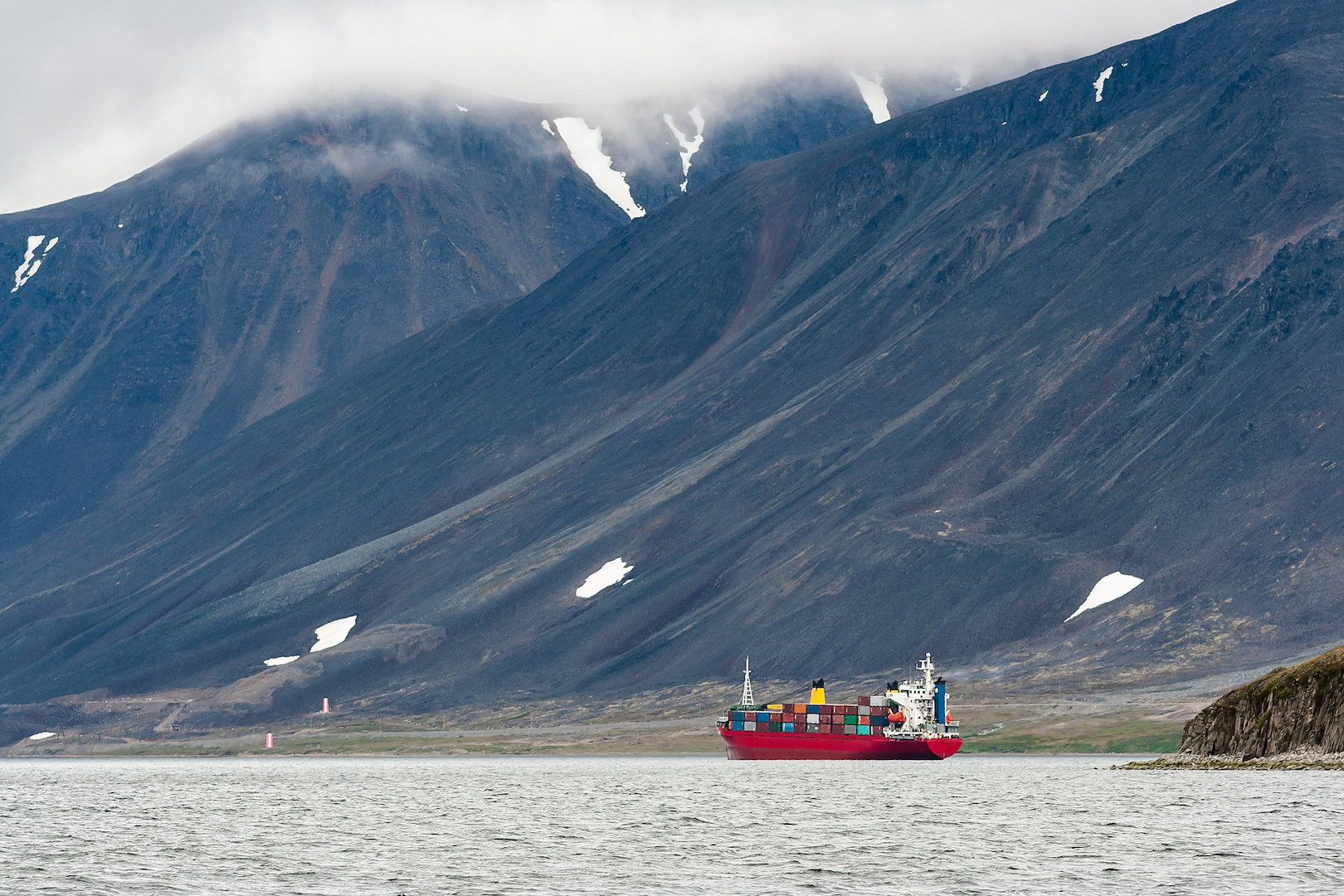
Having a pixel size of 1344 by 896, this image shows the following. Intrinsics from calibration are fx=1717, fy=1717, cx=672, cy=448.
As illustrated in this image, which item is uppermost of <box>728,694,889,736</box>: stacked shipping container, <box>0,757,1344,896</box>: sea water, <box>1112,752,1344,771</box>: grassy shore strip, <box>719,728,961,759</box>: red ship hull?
<box>728,694,889,736</box>: stacked shipping container

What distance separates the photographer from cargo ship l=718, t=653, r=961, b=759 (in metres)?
182

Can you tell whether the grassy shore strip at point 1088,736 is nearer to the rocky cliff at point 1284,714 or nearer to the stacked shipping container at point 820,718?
the stacked shipping container at point 820,718

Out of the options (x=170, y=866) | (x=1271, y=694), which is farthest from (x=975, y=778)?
(x=170, y=866)

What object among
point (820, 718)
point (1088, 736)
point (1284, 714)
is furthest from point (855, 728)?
point (1284, 714)

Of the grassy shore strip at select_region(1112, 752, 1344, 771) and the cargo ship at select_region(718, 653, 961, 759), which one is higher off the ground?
the cargo ship at select_region(718, 653, 961, 759)

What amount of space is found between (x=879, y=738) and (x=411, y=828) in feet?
342

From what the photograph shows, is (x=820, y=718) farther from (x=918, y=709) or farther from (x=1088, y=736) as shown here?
(x=1088, y=736)

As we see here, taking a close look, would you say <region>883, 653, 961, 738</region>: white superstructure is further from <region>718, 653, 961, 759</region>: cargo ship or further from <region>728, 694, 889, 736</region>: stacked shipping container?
<region>728, 694, 889, 736</region>: stacked shipping container

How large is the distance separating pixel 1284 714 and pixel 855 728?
75.8 meters

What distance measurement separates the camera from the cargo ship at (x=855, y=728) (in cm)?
18150

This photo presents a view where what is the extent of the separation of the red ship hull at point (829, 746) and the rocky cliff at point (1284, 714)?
52.9 m

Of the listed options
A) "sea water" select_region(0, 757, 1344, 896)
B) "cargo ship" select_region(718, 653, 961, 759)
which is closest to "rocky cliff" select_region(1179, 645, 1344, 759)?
"sea water" select_region(0, 757, 1344, 896)

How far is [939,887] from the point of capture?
5444 centimetres

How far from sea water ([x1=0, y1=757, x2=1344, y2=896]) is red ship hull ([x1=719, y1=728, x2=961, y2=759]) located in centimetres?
4447
